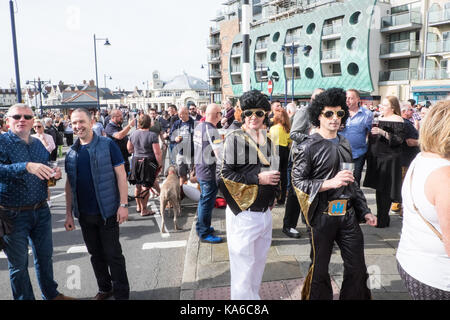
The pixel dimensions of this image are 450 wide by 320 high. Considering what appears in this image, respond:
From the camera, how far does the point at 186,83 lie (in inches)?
4195

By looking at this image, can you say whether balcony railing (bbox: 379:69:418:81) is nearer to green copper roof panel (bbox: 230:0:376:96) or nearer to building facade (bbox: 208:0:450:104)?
building facade (bbox: 208:0:450:104)

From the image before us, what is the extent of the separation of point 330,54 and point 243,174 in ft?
129

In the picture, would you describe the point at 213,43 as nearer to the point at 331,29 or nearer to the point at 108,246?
the point at 331,29

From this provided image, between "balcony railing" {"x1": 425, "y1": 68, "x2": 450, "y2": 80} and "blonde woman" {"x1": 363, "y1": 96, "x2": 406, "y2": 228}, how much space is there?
91.6 ft

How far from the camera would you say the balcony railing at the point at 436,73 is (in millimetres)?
27538

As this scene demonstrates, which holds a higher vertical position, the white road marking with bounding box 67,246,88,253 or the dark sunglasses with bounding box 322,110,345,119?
the dark sunglasses with bounding box 322,110,345,119

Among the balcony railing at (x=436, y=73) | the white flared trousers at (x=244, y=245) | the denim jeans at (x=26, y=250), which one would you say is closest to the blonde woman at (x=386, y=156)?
the white flared trousers at (x=244, y=245)

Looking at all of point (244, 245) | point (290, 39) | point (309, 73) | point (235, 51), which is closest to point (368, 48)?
point (309, 73)

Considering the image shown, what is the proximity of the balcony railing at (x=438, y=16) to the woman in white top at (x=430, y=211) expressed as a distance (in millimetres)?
33159

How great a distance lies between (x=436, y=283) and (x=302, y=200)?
109cm

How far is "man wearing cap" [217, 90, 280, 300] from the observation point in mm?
2867

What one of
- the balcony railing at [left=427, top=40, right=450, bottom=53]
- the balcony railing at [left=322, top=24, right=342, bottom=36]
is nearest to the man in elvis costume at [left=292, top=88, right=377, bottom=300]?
the balcony railing at [left=427, top=40, right=450, bottom=53]

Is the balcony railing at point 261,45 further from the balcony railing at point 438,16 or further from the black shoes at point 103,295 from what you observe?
the black shoes at point 103,295
